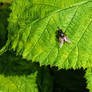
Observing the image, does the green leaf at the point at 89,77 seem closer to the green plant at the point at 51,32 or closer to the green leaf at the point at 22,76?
the green plant at the point at 51,32

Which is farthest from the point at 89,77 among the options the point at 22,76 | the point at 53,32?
the point at 22,76

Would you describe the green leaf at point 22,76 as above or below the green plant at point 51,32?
below

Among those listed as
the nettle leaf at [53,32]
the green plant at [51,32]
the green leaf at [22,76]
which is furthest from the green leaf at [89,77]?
the green leaf at [22,76]

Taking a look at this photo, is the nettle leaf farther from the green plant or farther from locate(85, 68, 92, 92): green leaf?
locate(85, 68, 92, 92): green leaf

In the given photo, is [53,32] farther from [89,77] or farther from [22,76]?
[22,76]

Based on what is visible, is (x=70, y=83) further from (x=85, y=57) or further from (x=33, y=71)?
(x=85, y=57)

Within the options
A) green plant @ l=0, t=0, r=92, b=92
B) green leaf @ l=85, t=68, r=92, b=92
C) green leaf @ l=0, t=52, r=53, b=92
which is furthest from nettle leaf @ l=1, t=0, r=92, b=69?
green leaf @ l=0, t=52, r=53, b=92

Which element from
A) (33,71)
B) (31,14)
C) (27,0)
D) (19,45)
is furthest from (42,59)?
(33,71)
